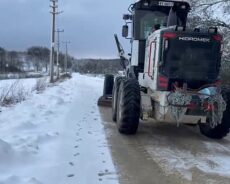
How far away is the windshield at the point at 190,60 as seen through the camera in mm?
10641

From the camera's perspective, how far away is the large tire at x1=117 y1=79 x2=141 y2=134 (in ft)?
36.1

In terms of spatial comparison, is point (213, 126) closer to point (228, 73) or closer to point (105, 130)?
point (105, 130)

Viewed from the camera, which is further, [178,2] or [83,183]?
[178,2]

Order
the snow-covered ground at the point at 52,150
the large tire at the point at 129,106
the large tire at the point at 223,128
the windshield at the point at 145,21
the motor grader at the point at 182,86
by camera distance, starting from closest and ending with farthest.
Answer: the snow-covered ground at the point at 52,150
the motor grader at the point at 182,86
the large tire at the point at 129,106
the large tire at the point at 223,128
the windshield at the point at 145,21

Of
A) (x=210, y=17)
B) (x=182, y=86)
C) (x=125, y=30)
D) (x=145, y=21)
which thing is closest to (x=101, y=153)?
(x=182, y=86)

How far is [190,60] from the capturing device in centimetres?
1073

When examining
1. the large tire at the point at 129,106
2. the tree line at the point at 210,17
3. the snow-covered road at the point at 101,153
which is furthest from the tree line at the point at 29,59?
the large tire at the point at 129,106

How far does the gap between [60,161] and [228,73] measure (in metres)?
16.6

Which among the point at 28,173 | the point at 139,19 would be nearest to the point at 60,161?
the point at 28,173

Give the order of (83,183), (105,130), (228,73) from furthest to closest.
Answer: (228,73) → (105,130) → (83,183)

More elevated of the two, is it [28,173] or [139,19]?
[139,19]

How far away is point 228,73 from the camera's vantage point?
23.2m

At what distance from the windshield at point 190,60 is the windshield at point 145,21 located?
2557 millimetres

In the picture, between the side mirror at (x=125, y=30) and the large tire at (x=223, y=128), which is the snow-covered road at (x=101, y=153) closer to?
the large tire at (x=223, y=128)
